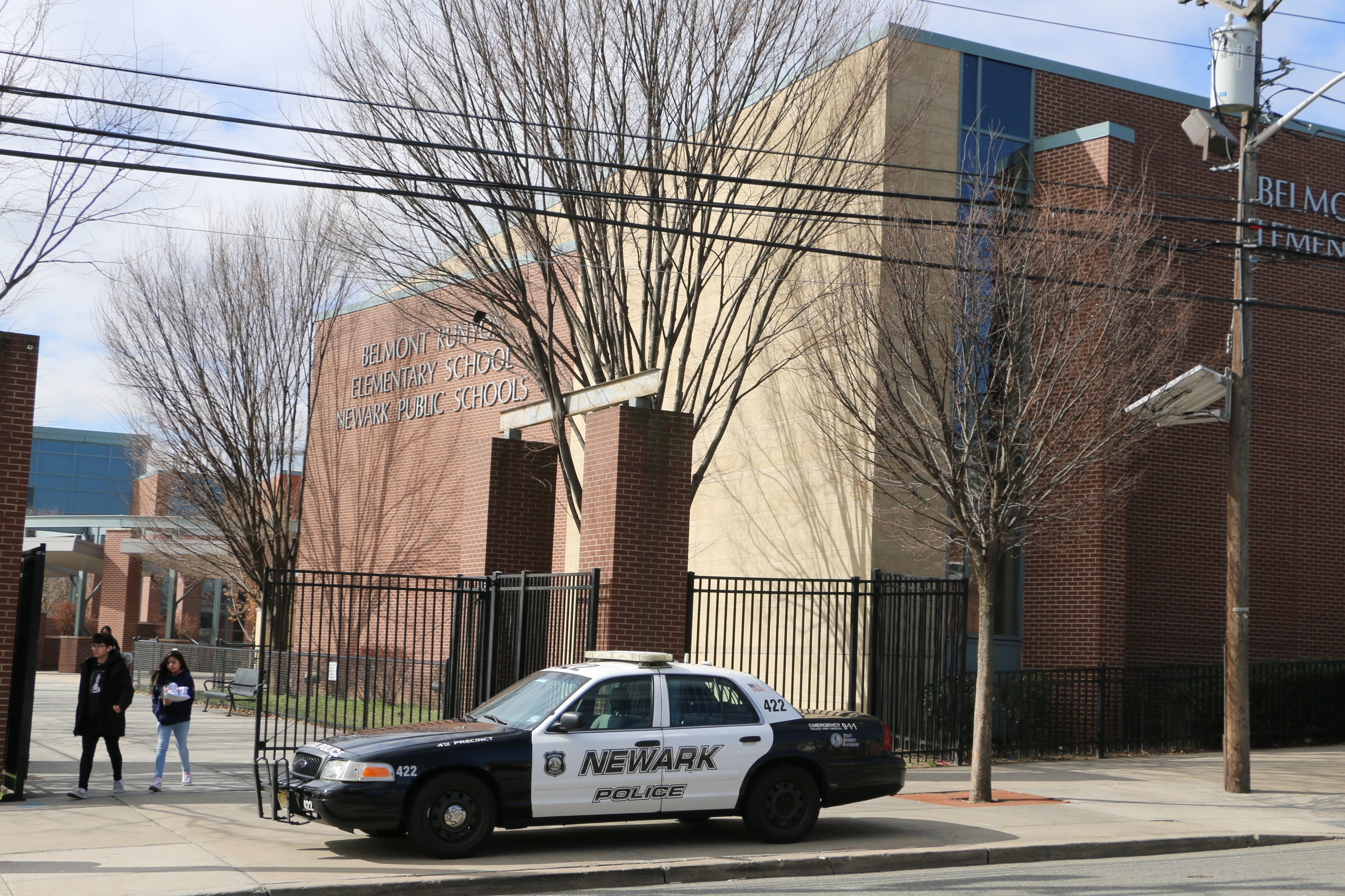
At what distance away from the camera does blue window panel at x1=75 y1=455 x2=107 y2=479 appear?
68.5m

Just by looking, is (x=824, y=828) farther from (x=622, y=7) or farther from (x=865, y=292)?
(x=622, y=7)

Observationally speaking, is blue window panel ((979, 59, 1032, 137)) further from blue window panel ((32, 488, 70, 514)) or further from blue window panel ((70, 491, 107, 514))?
blue window panel ((70, 491, 107, 514))

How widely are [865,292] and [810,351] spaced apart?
3.78m

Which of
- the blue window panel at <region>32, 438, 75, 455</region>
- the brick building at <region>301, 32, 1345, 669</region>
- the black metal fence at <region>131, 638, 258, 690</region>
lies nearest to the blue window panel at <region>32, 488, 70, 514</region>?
the blue window panel at <region>32, 438, 75, 455</region>

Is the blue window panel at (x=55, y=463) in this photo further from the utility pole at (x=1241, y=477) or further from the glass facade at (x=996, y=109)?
the utility pole at (x=1241, y=477)

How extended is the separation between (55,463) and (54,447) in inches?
34.2

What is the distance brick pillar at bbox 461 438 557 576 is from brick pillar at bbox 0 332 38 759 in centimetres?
661

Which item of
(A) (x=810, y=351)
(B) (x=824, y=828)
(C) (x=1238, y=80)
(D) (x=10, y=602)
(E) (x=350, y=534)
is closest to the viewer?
(B) (x=824, y=828)

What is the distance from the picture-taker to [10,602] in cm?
1280

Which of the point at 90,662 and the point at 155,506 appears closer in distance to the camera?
the point at 90,662

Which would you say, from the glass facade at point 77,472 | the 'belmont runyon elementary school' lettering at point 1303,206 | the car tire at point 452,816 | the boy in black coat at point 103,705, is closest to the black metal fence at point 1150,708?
the 'belmont runyon elementary school' lettering at point 1303,206

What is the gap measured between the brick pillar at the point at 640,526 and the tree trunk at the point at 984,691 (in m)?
3.38

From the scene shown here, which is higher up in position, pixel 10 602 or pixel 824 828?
pixel 10 602

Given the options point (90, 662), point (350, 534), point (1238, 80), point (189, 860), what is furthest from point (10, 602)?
point (350, 534)
